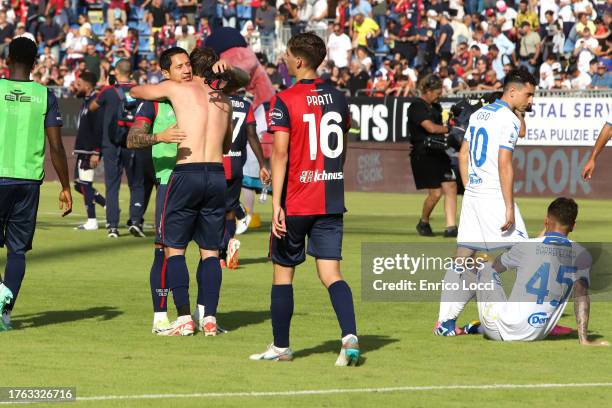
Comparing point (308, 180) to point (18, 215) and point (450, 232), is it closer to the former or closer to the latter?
point (18, 215)

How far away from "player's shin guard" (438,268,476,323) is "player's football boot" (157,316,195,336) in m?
1.90

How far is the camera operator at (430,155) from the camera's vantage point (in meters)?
18.8

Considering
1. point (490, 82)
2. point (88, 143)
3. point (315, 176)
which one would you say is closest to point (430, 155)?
point (88, 143)

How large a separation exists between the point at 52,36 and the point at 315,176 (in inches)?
1250

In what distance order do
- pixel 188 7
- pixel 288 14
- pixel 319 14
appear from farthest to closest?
pixel 188 7 < pixel 288 14 < pixel 319 14

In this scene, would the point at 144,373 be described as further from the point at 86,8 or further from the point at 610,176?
the point at 86,8

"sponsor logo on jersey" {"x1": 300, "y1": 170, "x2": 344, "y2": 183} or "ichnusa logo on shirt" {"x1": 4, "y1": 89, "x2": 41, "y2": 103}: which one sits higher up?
"ichnusa logo on shirt" {"x1": 4, "y1": 89, "x2": 41, "y2": 103}

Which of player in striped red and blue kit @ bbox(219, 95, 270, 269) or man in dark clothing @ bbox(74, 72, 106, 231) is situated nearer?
player in striped red and blue kit @ bbox(219, 95, 270, 269)

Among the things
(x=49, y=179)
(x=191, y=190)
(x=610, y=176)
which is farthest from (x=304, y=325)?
(x=49, y=179)

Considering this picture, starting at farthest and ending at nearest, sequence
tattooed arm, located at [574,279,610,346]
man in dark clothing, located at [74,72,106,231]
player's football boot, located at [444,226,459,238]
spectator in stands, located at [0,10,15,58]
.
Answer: spectator in stands, located at [0,10,15,58] → man in dark clothing, located at [74,72,106,231] → player's football boot, located at [444,226,459,238] → tattooed arm, located at [574,279,610,346]

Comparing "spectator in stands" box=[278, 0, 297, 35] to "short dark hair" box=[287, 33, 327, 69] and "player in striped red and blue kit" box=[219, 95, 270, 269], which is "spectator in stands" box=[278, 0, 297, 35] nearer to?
"player in striped red and blue kit" box=[219, 95, 270, 269]

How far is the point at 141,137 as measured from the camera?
996 cm

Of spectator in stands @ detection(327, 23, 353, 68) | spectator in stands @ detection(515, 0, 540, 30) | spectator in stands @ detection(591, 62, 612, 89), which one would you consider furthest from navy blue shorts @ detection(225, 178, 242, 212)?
spectator in stands @ detection(327, 23, 353, 68)

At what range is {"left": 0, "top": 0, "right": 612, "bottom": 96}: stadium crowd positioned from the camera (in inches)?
1175
